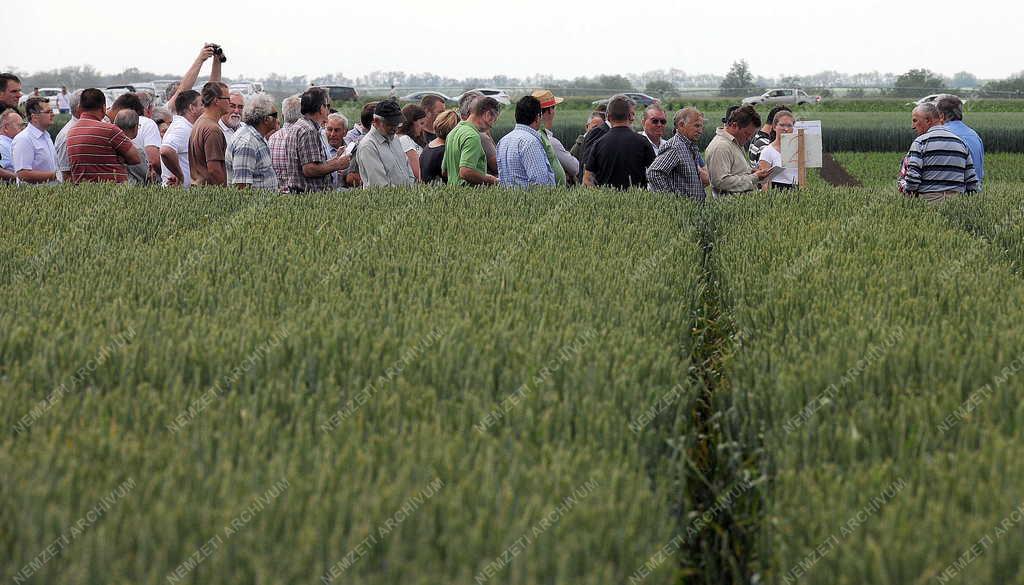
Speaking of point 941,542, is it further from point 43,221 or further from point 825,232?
point 43,221

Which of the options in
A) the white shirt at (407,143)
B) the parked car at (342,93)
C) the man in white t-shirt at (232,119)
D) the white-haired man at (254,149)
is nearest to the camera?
the white-haired man at (254,149)

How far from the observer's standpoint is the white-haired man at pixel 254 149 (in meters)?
8.06

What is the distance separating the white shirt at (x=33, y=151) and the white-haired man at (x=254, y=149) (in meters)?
2.04

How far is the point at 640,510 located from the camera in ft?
7.22

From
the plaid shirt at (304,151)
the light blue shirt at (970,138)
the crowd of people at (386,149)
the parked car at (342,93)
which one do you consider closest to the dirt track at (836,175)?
the light blue shirt at (970,138)

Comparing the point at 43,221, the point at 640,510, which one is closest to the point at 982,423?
the point at 640,510

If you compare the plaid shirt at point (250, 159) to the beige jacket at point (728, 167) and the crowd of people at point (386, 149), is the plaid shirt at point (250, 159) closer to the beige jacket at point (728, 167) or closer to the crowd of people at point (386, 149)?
the crowd of people at point (386, 149)

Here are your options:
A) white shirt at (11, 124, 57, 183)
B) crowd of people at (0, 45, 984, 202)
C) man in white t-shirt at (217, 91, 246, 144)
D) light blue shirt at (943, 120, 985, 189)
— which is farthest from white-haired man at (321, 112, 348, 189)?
light blue shirt at (943, 120, 985, 189)

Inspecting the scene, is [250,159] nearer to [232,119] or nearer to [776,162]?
[232,119]

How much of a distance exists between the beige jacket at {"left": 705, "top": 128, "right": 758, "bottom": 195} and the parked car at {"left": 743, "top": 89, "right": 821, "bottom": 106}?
49.0m

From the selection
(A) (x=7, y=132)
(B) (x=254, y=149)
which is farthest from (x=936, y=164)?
(A) (x=7, y=132)

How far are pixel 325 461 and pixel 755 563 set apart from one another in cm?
104

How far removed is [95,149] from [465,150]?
3131mm

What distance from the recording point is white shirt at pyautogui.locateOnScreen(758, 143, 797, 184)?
34.1 feet
